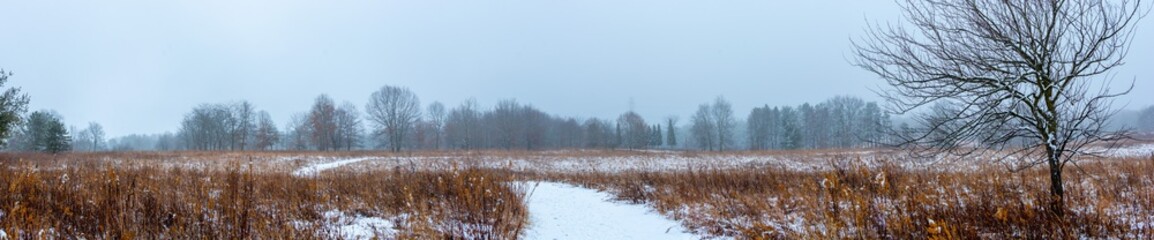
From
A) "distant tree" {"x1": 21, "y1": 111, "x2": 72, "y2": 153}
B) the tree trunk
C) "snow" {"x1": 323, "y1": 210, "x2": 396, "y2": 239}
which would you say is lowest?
"snow" {"x1": 323, "y1": 210, "x2": 396, "y2": 239}

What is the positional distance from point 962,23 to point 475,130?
69.2m

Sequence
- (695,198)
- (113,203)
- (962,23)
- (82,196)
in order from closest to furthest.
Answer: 1. (113,203)
2. (82,196)
3. (962,23)
4. (695,198)

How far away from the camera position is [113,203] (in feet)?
12.9

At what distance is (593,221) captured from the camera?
23.4 feet

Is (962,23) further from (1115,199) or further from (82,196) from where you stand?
(82,196)

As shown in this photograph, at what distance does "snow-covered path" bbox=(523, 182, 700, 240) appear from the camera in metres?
5.98

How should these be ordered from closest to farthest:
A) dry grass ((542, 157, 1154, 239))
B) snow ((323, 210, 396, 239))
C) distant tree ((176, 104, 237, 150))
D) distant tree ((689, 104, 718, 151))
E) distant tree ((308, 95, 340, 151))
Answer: dry grass ((542, 157, 1154, 239)) < snow ((323, 210, 396, 239)) < distant tree ((308, 95, 340, 151)) < distant tree ((176, 104, 237, 150)) < distant tree ((689, 104, 718, 151))

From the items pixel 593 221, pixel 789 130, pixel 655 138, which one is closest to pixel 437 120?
pixel 655 138

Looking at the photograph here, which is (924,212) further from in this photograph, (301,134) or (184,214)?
(301,134)

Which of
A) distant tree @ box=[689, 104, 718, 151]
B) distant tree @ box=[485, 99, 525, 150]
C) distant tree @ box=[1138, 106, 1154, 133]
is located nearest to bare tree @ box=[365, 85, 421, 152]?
distant tree @ box=[485, 99, 525, 150]

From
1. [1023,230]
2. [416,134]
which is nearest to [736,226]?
[1023,230]

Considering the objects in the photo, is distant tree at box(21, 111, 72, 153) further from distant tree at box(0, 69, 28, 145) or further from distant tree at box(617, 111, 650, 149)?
distant tree at box(617, 111, 650, 149)

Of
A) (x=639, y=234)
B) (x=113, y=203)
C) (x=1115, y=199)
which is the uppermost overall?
(x=113, y=203)

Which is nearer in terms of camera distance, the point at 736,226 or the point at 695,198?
the point at 736,226
